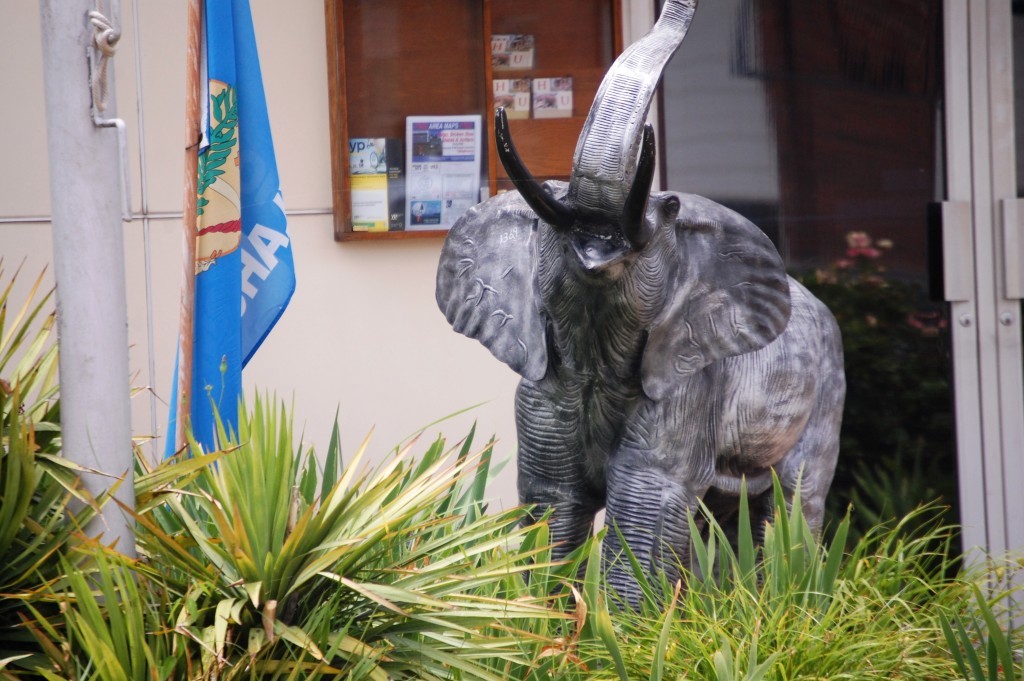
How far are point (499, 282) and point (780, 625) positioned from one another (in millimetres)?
898

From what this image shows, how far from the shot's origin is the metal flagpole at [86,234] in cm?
210

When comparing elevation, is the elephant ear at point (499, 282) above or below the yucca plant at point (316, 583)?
above

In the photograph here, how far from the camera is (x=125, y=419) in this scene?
2.17m

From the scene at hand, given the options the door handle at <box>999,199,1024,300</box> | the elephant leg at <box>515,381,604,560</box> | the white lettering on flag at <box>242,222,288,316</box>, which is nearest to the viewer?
the elephant leg at <box>515,381,604,560</box>

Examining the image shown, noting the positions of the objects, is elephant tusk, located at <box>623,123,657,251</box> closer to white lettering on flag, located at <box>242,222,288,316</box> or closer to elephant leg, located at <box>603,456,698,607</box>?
elephant leg, located at <box>603,456,698,607</box>

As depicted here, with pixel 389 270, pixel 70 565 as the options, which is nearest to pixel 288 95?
pixel 389 270

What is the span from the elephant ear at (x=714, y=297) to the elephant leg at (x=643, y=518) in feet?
0.63

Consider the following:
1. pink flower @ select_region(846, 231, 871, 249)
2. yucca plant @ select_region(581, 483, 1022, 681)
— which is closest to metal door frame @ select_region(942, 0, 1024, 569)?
pink flower @ select_region(846, 231, 871, 249)

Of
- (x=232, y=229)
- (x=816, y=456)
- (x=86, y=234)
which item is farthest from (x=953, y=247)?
(x=86, y=234)

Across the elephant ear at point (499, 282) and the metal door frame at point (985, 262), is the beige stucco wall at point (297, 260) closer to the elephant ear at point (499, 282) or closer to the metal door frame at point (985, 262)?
the metal door frame at point (985, 262)

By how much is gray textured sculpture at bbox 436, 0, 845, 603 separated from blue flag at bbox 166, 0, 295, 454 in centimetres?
103

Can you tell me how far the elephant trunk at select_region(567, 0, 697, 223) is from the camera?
2.14m

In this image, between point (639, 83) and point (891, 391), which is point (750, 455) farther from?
point (891, 391)

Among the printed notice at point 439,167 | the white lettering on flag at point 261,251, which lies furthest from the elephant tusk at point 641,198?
the printed notice at point 439,167
